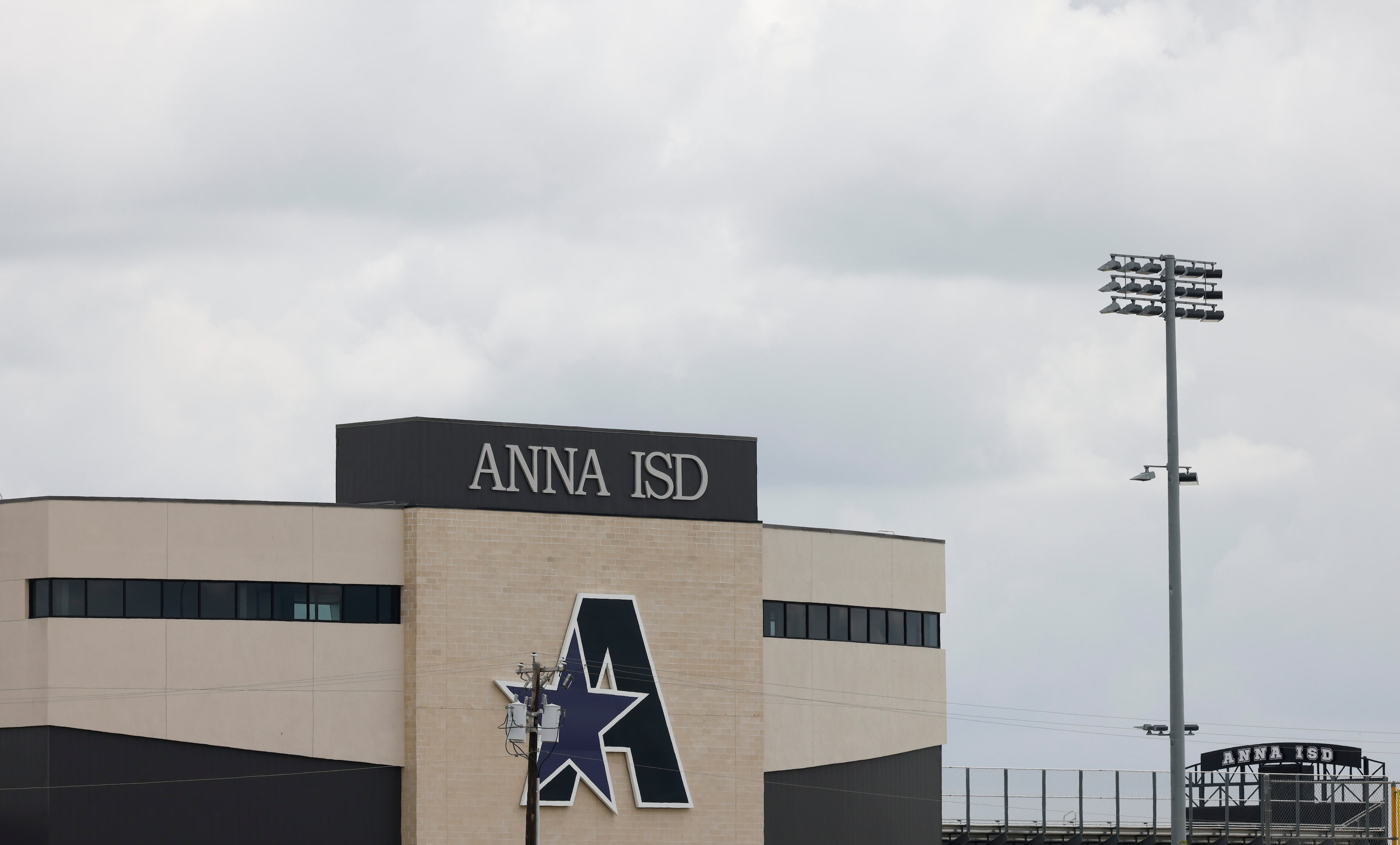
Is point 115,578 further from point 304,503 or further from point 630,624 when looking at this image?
point 630,624

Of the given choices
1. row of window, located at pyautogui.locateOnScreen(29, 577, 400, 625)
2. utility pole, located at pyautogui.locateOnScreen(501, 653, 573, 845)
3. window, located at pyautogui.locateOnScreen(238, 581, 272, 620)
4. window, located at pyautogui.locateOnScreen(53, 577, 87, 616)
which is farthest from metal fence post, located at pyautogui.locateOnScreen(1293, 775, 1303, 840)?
window, located at pyautogui.locateOnScreen(53, 577, 87, 616)

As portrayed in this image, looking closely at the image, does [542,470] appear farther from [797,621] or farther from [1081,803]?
[1081,803]

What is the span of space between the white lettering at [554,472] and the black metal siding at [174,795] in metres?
8.93

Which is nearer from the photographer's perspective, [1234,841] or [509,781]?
[509,781]

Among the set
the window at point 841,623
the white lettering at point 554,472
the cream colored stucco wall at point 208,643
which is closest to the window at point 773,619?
the window at point 841,623

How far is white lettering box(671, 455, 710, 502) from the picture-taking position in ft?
189

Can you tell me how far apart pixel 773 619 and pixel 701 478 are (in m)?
4.91

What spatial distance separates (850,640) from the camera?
61.9m

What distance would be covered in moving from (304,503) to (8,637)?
8.10 meters

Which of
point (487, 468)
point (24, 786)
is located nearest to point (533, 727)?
point (487, 468)

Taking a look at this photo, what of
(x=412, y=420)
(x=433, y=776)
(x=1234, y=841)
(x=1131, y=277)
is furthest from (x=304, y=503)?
(x=1234, y=841)

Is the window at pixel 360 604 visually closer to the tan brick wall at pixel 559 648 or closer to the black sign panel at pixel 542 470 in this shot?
the tan brick wall at pixel 559 648

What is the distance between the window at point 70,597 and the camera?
170 ft

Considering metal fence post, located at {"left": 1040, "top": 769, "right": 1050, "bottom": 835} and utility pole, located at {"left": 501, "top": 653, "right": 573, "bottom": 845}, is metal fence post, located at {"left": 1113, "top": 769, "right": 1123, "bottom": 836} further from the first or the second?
utility pole, located at {"left": 501, "top": 653, "right": 573, "bottom": 845}
